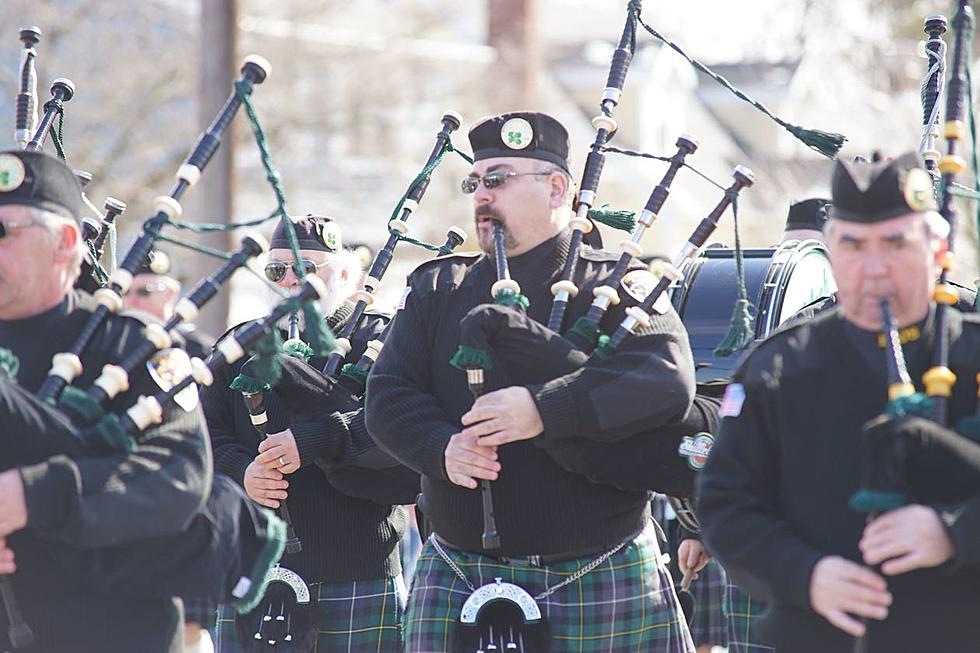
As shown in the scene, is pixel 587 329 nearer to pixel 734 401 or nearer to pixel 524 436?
pixel 524 436

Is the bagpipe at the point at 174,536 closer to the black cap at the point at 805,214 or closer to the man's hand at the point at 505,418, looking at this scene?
the man's hand at the point at 505,418

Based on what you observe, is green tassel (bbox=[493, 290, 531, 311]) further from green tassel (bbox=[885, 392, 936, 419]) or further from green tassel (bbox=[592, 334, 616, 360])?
green tassel (bbox=[885, 392, 936, 419])

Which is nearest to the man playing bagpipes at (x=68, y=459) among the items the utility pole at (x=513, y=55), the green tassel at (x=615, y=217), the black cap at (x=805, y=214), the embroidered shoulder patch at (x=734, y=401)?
the embroidered shoulder patch at (x=734, y=401)

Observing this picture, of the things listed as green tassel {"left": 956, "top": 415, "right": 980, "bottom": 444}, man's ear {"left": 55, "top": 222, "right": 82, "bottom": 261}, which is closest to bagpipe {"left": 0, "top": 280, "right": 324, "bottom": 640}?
man's ear {"left": 55, "top": 222, "right": 82, "bottom": 261}

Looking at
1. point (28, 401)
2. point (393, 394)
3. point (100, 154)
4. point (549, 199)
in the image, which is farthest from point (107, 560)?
point (100, 154)

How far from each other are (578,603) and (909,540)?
4.56 ft

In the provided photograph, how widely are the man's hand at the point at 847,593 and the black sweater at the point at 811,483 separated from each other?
3 centimetres

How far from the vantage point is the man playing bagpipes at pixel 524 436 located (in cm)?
388

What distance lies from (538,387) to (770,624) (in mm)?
947

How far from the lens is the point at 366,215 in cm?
1894

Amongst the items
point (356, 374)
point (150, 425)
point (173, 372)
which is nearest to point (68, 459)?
point (150, 425)

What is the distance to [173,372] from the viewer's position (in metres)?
3.32

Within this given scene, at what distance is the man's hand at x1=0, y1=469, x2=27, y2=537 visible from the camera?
9.75 ft

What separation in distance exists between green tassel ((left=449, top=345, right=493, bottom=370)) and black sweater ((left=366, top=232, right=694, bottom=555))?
143 millimetres
